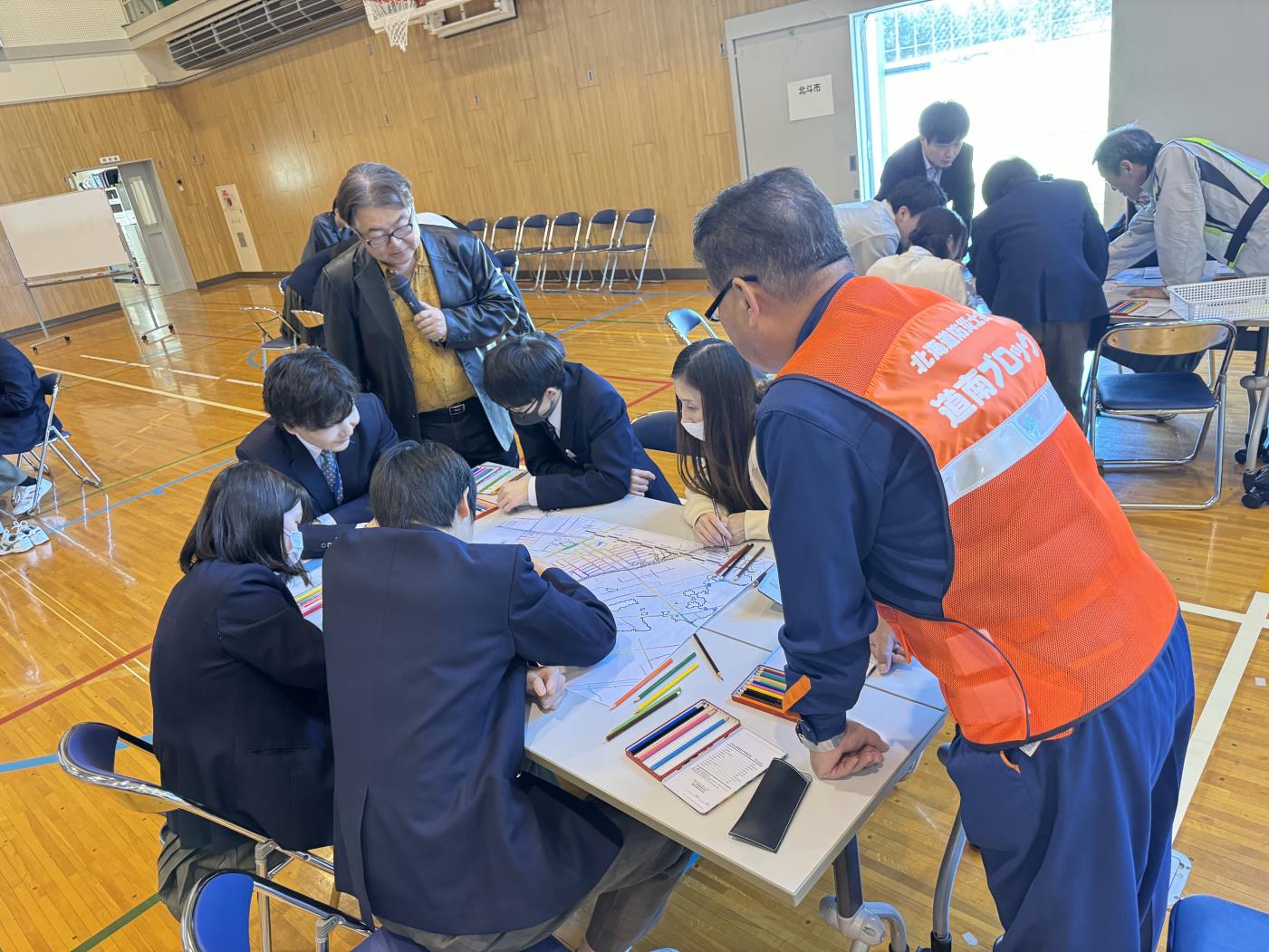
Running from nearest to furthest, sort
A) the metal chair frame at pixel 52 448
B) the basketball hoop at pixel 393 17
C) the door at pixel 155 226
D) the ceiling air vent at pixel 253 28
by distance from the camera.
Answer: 1. the metal chair frame at pixel 52 448
2. the basketball hoop at pixel 393 17
3. the ceiling air vent at pixel 253 28
4. the door at pixel 155 226

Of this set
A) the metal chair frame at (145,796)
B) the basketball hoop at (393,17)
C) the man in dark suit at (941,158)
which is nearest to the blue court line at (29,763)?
the metal chair frame at (145,796)

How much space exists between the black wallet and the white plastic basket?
2.89 metres

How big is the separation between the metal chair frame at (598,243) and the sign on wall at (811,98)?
248 centimetres

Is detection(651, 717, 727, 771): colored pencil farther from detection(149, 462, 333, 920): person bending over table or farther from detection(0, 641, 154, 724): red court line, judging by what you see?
detection(0, 641, 154, 724): red court line

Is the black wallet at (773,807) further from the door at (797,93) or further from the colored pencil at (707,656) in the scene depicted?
the door at (797,93)

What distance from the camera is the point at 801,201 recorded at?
1114 millimetres


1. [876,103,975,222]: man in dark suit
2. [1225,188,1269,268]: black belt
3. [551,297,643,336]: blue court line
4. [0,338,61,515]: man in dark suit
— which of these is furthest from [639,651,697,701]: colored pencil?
[551,297,643,336]: blue court line

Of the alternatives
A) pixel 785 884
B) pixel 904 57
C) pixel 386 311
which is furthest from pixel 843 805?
pixel 904 57

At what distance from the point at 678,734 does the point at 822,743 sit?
30 cm

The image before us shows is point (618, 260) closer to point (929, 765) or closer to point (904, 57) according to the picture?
point (904, 57)

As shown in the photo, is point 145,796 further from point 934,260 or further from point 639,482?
point 934,260

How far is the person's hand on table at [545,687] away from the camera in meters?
1.57

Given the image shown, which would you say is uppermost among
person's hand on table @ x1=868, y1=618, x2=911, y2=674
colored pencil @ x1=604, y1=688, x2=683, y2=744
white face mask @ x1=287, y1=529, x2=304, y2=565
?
white face mask @ x1=287, y1=529, x2=304, y2=565

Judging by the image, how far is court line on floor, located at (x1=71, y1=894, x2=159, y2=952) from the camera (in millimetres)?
2162
